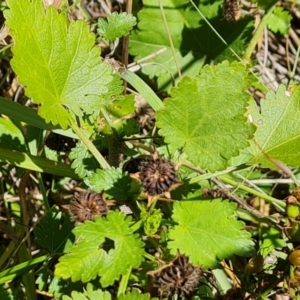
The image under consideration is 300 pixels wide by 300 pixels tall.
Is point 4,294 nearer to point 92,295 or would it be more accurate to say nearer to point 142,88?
point 92,295

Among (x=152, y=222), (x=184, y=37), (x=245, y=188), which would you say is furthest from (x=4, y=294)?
(x=184, y=37)

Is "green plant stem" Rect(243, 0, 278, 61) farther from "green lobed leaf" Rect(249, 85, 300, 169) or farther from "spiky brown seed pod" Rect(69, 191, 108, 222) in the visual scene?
"spiky brown seed pod" Rect(69, 191, 108, 222)

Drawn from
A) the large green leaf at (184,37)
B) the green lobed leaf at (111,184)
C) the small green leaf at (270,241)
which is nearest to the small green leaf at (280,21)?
the large green leaf at (184,37)

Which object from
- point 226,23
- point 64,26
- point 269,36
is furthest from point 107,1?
point 64,26

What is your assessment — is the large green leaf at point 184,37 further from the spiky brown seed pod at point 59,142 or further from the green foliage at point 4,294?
the green foliage at point 4,294

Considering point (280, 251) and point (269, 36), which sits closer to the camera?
point (280, 251)

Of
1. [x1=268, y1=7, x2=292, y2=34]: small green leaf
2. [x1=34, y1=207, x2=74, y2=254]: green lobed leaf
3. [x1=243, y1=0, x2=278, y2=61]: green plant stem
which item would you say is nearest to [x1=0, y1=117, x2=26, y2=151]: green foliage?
[x1=34, y1=207, x2=74, y2=254]: green lobed leaf

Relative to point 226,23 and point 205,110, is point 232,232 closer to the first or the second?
point 205,110
